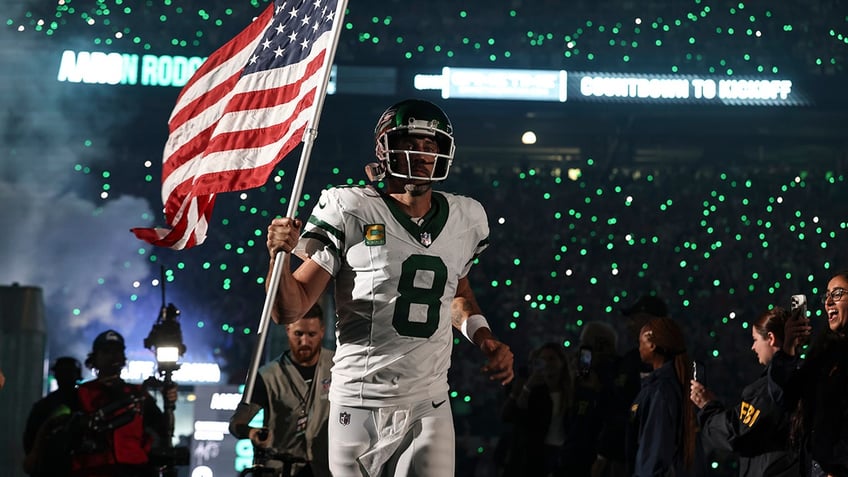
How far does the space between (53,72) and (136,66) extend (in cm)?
187

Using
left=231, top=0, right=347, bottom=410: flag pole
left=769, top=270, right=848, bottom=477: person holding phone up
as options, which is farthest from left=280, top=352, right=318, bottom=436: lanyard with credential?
left=769, top=270, right=848, bottom=477: person holding phone up

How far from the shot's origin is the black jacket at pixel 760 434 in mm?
4824

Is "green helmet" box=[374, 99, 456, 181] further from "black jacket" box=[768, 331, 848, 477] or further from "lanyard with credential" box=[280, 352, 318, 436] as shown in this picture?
"lanyard with credential" box=[280, 352, 318, 436]

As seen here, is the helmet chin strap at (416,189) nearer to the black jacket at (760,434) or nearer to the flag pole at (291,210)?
the flag pole at (291,210)

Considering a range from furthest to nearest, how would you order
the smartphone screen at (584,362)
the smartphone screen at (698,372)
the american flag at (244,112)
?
the smartphone screen at (584,362)
the smartphone screen at (698,372)
the american flag at (244,112)

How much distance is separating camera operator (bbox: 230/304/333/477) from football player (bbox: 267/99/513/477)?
7.31ft

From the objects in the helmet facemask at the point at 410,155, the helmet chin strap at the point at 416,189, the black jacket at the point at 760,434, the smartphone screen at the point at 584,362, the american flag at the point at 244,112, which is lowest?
the black jacket at the point at 760,434

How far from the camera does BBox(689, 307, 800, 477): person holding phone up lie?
15.9 feet

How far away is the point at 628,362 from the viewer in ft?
24.0

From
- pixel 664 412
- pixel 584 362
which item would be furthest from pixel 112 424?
pixel 664 412

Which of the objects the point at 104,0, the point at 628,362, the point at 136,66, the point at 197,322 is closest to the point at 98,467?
the point at 628,362

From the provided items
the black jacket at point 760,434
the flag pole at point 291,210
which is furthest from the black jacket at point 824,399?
the flag pole at point 291,210

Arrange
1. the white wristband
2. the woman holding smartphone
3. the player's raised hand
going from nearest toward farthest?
the player's raised hand, the white wristband, the woman holding smartphone

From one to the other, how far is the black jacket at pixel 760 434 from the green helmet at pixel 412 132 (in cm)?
207
